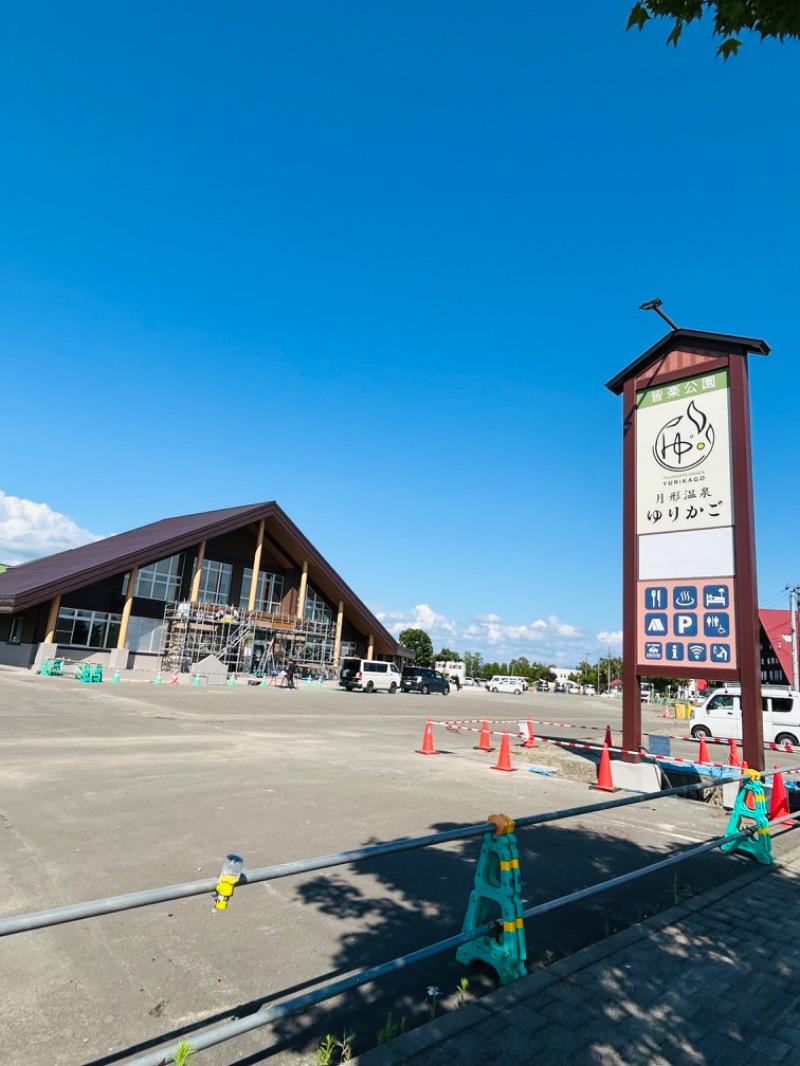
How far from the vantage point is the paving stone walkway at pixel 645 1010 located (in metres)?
2.93

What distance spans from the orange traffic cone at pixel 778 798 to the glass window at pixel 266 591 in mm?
39180

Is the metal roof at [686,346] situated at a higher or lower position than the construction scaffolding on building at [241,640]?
higher

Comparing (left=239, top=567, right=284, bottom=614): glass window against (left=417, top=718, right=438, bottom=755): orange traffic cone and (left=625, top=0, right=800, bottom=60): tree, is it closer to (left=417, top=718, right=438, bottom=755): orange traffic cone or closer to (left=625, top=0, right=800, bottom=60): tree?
(left=417, top=718, right=438, bottom=755): orange traffic cone

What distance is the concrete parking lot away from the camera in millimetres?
3291

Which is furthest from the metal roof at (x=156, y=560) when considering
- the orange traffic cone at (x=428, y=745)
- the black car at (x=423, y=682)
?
the orange traffic cone at (x=428, y=745)

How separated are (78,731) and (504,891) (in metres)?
12.1

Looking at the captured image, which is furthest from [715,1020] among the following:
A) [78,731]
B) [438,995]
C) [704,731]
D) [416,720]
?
[704,731]

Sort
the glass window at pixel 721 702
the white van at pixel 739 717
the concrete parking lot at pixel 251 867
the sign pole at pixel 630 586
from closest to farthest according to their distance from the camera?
the concrete parking lot at pixel 251 867, the sign pole at pixel 630 586, the white van at pixel 739 717, the glass window at pixel 721 702

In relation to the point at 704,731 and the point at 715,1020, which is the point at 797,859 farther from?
the point at 704,731

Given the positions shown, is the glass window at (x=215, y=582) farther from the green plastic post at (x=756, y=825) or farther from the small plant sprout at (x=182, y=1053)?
the small plant sprout at (x=182, y=1053)

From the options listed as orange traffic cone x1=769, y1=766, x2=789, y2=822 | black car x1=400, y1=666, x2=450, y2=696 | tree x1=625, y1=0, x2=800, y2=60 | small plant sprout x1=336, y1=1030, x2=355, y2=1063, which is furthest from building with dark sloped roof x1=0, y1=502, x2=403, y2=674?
tree x1=625, y1=0, x2=800, y2=60

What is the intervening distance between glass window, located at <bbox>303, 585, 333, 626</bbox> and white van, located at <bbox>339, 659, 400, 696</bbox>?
7.77 meters

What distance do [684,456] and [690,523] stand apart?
1.26 meters

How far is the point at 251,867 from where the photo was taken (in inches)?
213
